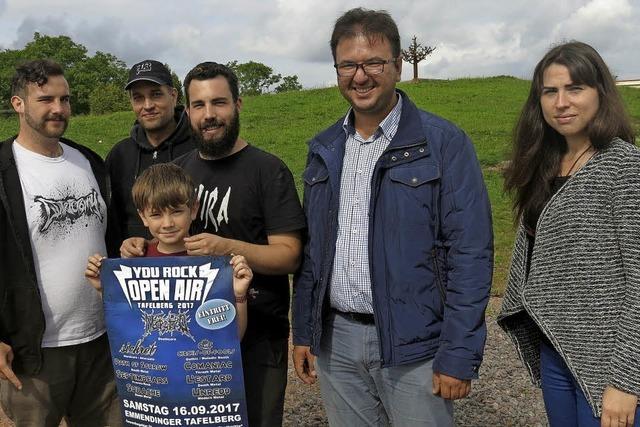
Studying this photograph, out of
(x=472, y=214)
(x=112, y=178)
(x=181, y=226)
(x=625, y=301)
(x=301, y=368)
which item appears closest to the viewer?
(x=625, y=301)

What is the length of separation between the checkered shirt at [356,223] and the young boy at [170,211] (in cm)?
50

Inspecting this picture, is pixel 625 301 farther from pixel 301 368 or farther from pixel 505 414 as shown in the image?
pixel 505 414

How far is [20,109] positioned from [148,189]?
51.2 inches

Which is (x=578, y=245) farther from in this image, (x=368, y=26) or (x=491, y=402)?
(x=491, y=402)

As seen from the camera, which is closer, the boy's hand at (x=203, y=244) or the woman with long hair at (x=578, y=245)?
the woman with long hair at (x=578, y=245)

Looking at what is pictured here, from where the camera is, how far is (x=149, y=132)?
4.91 meters

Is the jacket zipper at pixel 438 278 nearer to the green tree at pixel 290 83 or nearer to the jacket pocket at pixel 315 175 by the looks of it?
the jacket pocket at pixel 315 175

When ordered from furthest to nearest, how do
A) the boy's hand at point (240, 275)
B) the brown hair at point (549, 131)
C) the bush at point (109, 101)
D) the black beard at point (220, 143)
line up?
the bush at point (109, 101) → the black beard at point (220, 143) → the boy's hand at point (240, 275) → the brown hair at point (549, 131)

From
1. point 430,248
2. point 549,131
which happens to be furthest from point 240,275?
point 549,131

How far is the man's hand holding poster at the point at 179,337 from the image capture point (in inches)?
131

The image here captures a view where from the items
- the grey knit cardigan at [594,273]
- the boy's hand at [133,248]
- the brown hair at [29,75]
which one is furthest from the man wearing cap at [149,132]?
the grey knit cardigan at [594,273]

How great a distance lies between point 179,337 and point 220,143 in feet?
3.51

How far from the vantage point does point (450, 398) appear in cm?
330

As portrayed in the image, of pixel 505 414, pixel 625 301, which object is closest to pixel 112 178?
pixel 625 301
